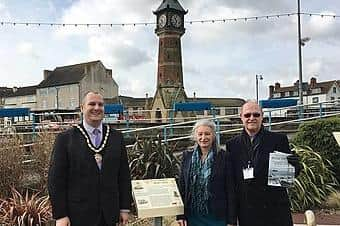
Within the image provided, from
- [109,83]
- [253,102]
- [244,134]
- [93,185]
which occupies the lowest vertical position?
[93,185]

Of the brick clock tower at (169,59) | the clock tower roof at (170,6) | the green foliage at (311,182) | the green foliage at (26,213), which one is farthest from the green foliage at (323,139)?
the clock tower roof at (170,6)

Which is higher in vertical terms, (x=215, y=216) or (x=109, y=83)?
(x=109, y=83)

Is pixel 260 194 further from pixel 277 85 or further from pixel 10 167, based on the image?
pixel 277 85

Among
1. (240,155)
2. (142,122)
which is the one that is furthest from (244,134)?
(142,122)

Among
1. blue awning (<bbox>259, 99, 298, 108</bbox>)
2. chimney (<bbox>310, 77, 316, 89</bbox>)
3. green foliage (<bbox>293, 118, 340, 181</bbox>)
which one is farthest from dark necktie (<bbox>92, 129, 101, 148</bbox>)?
chimney (<bbox>310, 77, 316, 89</bbox>)

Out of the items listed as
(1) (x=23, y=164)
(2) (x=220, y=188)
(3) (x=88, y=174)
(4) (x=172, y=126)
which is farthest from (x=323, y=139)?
(3) (x=88, y=174)

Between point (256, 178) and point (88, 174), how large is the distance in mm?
1297

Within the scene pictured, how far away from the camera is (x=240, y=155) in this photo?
13.7 ft

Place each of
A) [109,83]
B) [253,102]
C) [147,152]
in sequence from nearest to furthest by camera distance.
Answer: [253,102] → [147,152] → [109,83]

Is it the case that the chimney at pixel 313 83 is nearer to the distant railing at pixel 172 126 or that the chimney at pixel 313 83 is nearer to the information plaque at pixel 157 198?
the distant railing at pixel 172 126

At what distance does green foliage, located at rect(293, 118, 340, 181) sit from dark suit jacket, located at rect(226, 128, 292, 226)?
20.6 feet

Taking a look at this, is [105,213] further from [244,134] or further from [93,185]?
[244,134]

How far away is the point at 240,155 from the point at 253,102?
44 centimetres

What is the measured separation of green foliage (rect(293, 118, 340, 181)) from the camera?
10055 millimetres
